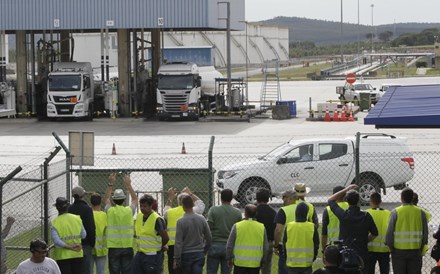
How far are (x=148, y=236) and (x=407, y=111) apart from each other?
4066mm

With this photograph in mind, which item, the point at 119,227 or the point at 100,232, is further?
the point at 100,232

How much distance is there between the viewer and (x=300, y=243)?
12906 millimetres

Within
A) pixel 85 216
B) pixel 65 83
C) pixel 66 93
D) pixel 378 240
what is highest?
pixel 65 83

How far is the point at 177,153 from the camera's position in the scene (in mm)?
34500

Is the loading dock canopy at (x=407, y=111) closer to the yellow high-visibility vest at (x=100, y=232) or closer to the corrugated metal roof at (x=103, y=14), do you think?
the yellow high-visibility vest at (x=100, y=232)

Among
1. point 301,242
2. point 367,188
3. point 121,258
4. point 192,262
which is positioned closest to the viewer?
point 301,242

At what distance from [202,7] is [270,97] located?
22605mm

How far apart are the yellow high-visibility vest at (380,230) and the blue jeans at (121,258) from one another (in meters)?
3.27

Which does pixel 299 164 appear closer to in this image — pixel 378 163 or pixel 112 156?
pixel 378 163

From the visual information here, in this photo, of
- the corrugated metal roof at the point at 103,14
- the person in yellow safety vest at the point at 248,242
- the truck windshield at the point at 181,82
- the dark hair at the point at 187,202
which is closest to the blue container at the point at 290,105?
the corrugated metal roof at the point at 103,14

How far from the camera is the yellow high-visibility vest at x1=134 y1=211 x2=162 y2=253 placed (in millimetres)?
13742

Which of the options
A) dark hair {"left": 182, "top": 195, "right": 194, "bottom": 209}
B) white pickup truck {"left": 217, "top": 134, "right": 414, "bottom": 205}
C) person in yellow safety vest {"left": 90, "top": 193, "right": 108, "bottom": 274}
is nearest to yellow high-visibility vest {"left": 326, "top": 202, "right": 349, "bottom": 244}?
dark hair {"left": 182, "top": 195, "right": 194, "bottom": 209}

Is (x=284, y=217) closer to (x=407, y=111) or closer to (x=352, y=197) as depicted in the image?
(x=352, y=197)

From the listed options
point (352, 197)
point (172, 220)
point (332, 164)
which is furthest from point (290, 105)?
point (352, 197)
